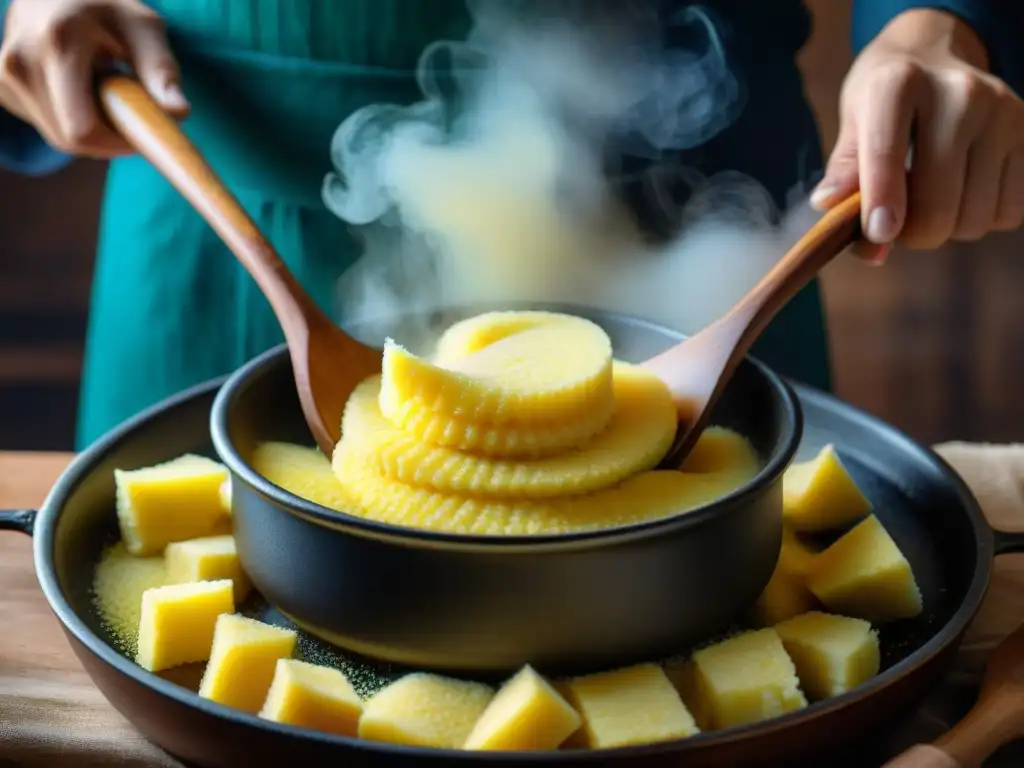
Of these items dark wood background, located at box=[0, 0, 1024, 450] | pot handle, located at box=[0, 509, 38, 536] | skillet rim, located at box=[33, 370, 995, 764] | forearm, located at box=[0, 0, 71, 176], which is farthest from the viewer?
dark wood background, located at box=[0, 0, 1024, 450]

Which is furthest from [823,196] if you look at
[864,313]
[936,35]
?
[864,313]

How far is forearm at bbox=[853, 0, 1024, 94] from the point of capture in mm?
1128

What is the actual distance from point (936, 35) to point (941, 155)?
0.21 m

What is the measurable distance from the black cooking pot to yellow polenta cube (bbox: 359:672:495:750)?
0.01 metres

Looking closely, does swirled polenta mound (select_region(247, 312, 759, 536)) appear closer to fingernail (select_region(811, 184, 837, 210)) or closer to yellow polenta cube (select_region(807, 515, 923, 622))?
yellow polenta cube (select_region(807, 515, 923, 622))

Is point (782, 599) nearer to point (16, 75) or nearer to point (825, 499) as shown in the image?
point (825, 499)

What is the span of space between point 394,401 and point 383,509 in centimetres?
6

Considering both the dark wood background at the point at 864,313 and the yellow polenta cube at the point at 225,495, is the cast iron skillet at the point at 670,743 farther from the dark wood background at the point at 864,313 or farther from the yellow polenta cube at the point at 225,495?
the dark wood background at the point at 864,313

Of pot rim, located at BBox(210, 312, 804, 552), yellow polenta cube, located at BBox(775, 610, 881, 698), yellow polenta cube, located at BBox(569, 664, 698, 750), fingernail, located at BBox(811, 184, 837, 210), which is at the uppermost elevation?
fingernail, located at BBox(811, 184, 837, 210)

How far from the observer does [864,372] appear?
2.60 metres

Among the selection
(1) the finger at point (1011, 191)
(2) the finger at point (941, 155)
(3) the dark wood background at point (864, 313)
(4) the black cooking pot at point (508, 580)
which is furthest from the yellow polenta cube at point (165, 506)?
(3) the dark wood background at point (864, 313)

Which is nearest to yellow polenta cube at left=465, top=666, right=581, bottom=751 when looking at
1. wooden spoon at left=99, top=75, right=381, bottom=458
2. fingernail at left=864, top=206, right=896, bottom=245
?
wooden spoon at left=99, top=75, right=381, bottom=458

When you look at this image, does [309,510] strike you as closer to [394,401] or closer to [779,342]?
[394,401]

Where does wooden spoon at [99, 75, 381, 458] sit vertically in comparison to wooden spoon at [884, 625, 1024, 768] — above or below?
above
